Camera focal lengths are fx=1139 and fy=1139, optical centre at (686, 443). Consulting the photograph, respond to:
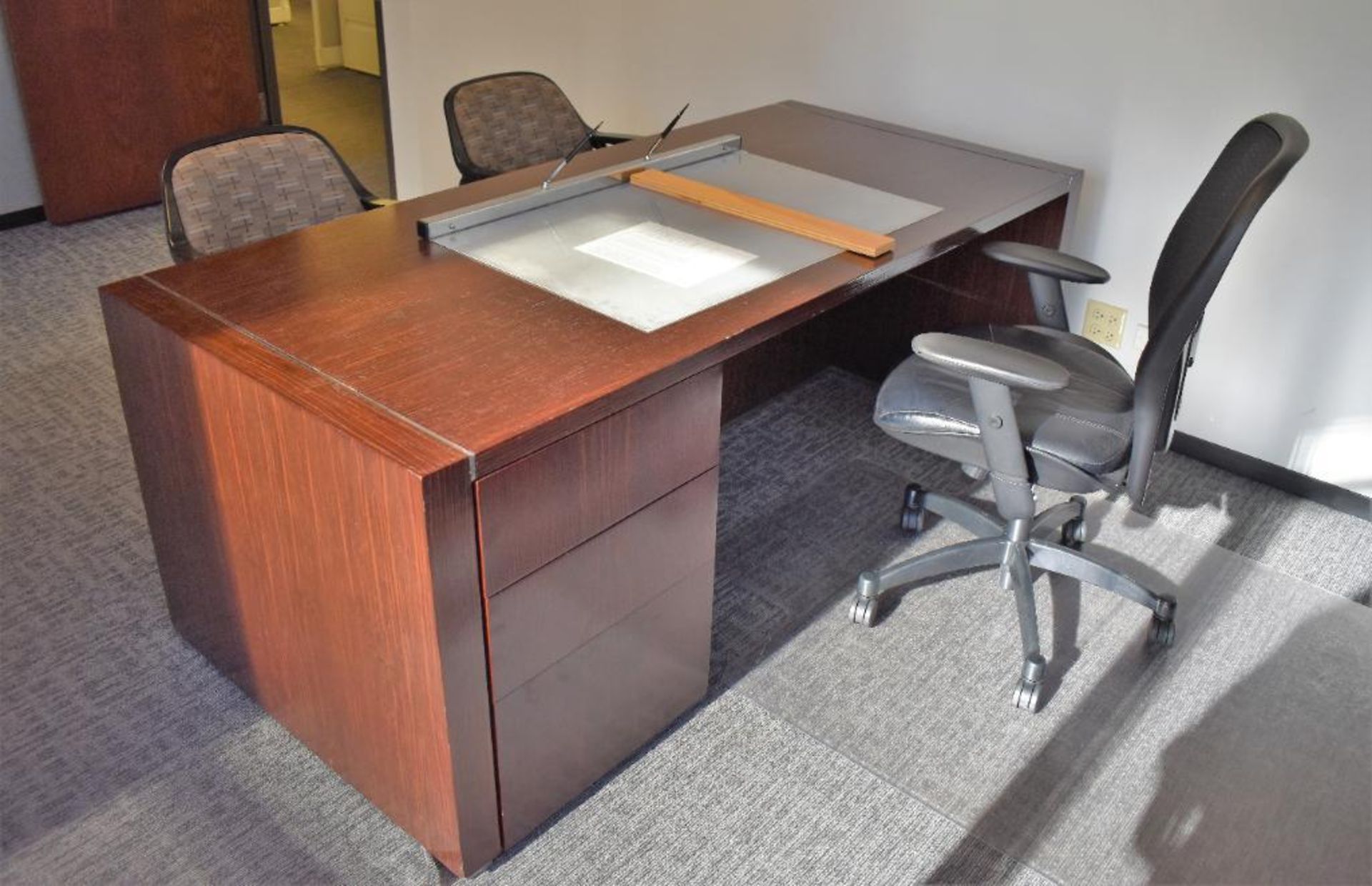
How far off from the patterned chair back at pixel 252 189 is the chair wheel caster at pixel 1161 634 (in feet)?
5.93

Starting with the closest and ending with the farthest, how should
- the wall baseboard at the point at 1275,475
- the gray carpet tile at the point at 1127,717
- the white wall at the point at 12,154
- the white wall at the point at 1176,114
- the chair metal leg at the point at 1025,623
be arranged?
the gray carpet tile at the point at 1127,717
the chair metal leg at the point at 1025,623
the white wall at the point at 1176,114
the wall baseboard at the point at 1275,475
the white wall at the point at 12,154

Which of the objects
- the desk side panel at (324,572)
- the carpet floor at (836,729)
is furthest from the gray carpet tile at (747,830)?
the desk side panel at (324,572)

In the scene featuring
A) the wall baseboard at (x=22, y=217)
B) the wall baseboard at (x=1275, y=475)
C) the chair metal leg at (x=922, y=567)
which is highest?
the wall baseboard at (x=22, y=217)

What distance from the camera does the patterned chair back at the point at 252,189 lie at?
7.20 feet

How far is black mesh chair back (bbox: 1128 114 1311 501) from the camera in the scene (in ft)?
5.39

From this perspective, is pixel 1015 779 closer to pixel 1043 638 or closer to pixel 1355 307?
pixel 1043 638

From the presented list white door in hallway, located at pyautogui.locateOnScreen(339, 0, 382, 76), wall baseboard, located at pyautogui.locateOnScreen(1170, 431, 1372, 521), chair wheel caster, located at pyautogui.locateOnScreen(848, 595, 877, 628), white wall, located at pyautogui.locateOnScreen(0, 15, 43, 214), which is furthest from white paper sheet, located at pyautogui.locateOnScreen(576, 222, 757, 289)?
white door in hallway, located at pyautogui.locateOnScreen(339, 0, 382, 76)

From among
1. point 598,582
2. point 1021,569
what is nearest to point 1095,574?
point 1021,569

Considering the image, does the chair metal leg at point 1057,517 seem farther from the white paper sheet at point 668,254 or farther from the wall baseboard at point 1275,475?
the white paper sheet at point 668,254

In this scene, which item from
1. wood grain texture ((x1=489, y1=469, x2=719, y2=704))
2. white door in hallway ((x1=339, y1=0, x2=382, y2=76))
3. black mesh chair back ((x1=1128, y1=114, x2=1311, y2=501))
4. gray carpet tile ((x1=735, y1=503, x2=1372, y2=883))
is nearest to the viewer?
wood grain texture ((x1=489, y1=469, x2=719, y2=704))

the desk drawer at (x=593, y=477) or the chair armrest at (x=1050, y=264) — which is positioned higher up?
the chair armrest at (x=1050, y=264)

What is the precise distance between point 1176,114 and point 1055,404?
958 millimetres

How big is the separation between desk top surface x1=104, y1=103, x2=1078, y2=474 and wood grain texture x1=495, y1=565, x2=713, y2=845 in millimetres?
402

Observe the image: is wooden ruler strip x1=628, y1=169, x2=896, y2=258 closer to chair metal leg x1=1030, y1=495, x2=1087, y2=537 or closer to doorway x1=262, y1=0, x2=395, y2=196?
chair metal leg x1=1030, y1=495, x2=1087, y2=537
